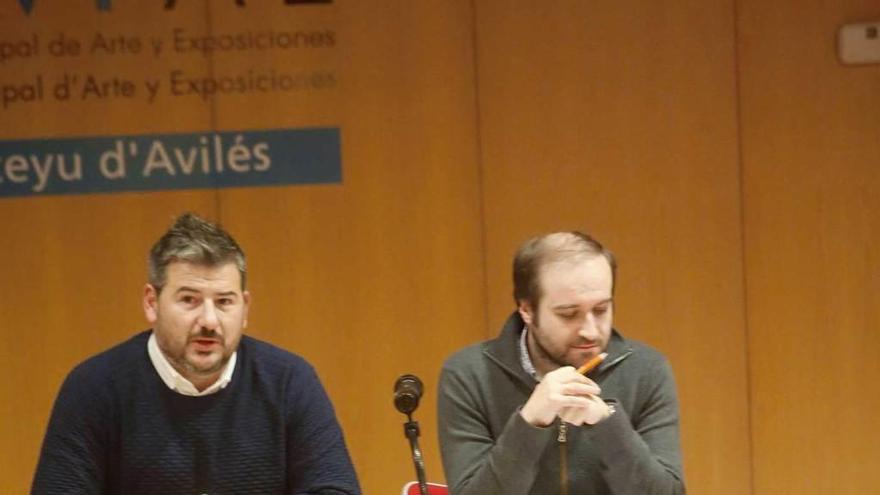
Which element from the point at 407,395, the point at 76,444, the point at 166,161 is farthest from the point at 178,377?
the point at 166,161

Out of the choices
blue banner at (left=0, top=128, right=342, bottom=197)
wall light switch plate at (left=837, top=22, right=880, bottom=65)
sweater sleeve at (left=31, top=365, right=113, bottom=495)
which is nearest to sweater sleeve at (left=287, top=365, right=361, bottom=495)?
sweater sleeve at (left=31, top=365, right=113, bottom=495)

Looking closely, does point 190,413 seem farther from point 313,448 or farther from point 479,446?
point 479,446

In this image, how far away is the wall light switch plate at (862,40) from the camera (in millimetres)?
4445

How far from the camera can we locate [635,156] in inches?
177

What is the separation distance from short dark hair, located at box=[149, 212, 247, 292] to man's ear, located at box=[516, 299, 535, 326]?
23.4 inches

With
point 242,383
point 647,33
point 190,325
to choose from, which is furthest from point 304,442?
point 647,33

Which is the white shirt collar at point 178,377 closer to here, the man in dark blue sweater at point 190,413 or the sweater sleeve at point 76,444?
the man in dark blue sweater at point 190,413

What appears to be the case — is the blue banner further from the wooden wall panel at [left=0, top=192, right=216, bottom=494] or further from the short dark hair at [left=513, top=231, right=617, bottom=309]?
→ the short dark hair at [left=513, top=231, right=617, bottom=309]

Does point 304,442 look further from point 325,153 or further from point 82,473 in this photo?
point 325,153

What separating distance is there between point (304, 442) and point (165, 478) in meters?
0.29

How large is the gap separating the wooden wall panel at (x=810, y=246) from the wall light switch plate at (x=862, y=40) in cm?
4

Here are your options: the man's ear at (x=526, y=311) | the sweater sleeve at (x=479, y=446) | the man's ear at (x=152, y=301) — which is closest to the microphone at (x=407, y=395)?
the sweater sleeve at (x=479, y=446)

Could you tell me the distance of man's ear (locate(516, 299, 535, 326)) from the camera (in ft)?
8.77

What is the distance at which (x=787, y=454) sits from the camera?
4582 millimetres
